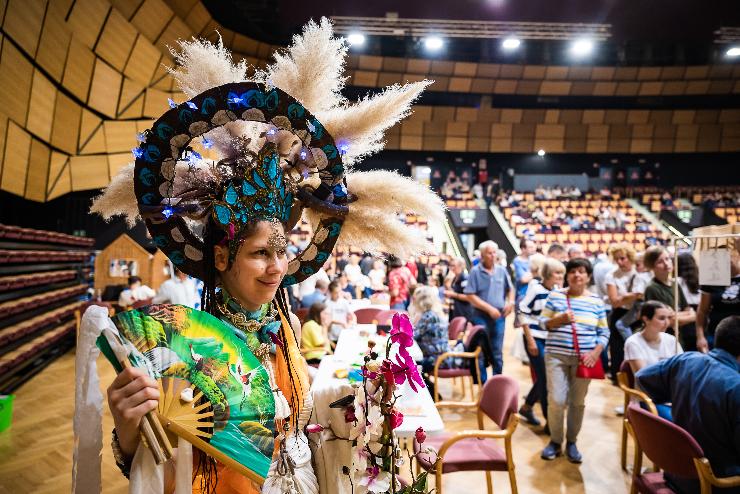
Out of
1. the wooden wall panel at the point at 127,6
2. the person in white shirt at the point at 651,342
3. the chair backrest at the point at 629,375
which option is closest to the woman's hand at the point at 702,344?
the person in white shirt at the point at 651,342

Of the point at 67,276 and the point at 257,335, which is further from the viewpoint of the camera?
the point at 67,276

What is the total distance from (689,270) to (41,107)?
7.04 meters

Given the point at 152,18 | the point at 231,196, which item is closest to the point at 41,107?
the point at 152,18

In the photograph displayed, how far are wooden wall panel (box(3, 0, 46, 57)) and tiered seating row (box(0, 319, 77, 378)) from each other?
10.4ft

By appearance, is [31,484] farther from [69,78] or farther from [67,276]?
[67,276]

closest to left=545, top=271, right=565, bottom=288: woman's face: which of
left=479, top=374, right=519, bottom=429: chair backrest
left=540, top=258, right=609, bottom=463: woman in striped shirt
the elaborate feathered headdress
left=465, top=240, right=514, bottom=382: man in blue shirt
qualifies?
left=540, top=258, right=609, bottom=463: woman in striped shirt

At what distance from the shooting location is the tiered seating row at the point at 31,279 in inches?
209

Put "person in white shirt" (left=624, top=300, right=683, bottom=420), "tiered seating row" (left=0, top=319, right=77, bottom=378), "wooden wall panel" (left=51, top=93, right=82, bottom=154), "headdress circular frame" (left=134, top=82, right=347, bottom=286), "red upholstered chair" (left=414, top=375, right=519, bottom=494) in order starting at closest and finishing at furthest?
"headdress circular frame" (left=134, top=82, right=347, bottom=286) < "red upholstered chair" (left=414, top=375, right=519, bottom=494) < "person in white shirt" (left=624, top=300, right=683, bottom=420) < "tiered seating row" (left=0, top=319, right=77, bottom=378) < "wooden wall panel" (left=51, top=93, right=82, bottom=154)

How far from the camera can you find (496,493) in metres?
3.12

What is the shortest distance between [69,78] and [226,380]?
635 cm

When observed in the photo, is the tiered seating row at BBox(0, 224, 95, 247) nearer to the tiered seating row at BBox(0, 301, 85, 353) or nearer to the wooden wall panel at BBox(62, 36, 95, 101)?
the tiered seating row at BBox(0, 301, 85, 353)

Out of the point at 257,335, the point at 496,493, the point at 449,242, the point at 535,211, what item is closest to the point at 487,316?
the point at 496,493

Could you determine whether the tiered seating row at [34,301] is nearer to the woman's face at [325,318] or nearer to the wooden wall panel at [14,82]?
the wooden wall panel at [14,82]

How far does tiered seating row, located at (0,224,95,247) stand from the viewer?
537 cm
